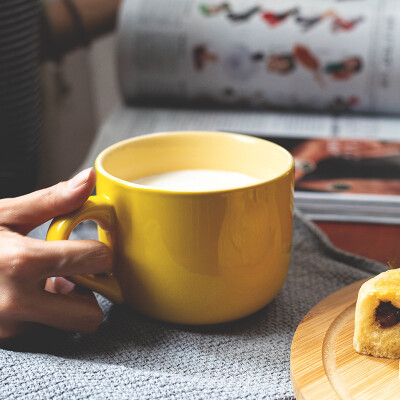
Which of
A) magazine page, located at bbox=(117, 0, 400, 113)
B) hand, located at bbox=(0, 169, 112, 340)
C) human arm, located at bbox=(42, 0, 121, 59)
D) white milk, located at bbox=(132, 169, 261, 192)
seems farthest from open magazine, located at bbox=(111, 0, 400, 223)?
hand, located at bbox=(0, 169, 112, 340)

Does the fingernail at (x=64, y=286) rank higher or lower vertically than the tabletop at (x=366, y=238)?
higher

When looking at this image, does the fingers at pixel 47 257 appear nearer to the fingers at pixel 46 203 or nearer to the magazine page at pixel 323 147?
the fingers at pixel 46 203

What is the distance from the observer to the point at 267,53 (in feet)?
2.69

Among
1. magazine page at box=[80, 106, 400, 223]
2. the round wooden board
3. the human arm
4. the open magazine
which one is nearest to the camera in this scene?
the round wooden board

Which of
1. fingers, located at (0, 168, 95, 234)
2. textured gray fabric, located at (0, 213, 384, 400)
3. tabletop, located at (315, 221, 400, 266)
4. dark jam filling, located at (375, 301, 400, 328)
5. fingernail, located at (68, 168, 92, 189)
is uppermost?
fingernail, located at (68, 168, 92, 189)

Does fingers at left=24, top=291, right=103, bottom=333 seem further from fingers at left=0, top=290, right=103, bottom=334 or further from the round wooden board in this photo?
the round wooden board

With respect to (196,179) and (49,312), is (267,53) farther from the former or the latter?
(49,312)

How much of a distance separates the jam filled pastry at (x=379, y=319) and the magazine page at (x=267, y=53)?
0.51m

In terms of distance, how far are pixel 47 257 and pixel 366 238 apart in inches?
12.1

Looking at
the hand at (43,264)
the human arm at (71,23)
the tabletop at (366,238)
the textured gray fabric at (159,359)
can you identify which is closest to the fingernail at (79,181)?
the hand at (43,264)

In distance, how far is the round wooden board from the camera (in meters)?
0.33

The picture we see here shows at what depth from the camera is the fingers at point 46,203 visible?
372 mm

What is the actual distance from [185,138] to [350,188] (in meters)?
0.22

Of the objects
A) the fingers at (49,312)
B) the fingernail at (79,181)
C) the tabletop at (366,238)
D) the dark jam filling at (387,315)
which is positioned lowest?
the tabletop at (366,238)
